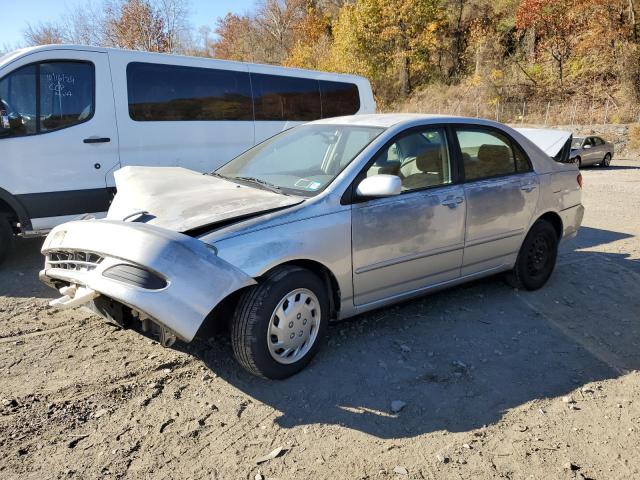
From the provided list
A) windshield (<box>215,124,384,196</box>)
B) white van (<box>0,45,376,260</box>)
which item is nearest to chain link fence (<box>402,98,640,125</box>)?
white van (<box>0,45,376,260</box>)

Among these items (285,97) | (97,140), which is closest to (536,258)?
(285,97)

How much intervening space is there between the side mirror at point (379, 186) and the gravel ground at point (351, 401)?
3.75ft

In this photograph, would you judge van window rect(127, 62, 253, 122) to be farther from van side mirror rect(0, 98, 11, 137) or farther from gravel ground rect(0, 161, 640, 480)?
gravel ground rect(0, 161, 640, 480)

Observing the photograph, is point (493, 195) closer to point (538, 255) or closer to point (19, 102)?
point (538, 255)

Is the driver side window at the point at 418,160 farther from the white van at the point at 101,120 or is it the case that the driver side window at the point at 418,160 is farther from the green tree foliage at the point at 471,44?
the green tree foliage at the point at 471,44

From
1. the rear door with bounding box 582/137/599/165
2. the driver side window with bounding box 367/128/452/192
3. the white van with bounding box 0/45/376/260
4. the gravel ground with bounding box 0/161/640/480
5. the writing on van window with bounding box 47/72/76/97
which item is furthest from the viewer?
the rear door with bounding box 582/137/599/165

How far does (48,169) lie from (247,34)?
4927 cm

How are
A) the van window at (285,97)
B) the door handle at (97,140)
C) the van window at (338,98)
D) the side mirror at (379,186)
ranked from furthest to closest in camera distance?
the van window at (338,98), the van window at (285,97), the door handle at (97,140), the side mirror at (379,186)

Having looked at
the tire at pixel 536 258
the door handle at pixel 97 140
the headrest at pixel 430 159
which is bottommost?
the tire at pixel 536 258

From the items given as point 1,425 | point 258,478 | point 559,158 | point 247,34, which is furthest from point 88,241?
point 247,34

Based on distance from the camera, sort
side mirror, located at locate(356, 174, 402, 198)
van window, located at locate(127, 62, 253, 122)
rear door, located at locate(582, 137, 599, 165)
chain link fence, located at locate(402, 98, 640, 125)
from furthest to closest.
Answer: chain link fence, located at locate(402, 98, 640, 125) → rear door, located at locate(582, 137, 599, 165) → van window, located at locate(127, 62, 253, 122) → side mirror, located at locate(356, 174, 402, 198)

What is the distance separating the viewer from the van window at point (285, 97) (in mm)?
7086

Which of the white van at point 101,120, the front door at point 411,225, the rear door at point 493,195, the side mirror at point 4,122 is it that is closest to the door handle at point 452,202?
the front door at point 411,225

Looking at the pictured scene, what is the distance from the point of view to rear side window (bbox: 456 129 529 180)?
4270 mm
